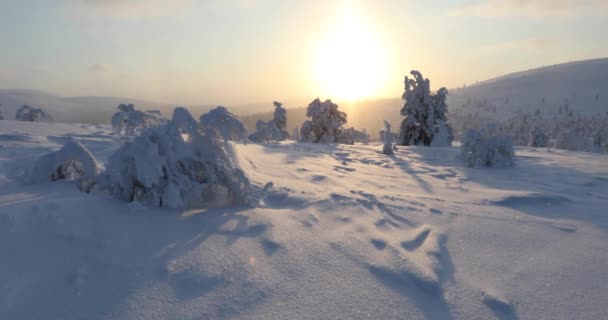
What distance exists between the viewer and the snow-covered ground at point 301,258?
1947 millimetres

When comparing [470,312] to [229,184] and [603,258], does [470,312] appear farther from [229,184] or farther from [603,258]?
[229,184]

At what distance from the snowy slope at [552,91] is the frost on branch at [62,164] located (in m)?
97.0

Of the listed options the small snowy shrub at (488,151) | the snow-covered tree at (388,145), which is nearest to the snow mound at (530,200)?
the small snowy shrub at (488,151)

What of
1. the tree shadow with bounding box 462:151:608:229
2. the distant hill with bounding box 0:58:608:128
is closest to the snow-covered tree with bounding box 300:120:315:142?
the tree shadow with bounding box 462:151:608:229

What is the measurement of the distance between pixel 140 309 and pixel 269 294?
0.72 m

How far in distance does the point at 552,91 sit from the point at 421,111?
10856 centimetres

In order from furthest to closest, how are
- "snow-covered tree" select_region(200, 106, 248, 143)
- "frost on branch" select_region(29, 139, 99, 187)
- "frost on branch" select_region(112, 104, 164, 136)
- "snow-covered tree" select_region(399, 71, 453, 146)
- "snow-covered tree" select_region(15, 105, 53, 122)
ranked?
"snow-covered tree" select_region(399, 71, 453, 146)
"snow-covered tree" select_region(15, 105, 53, 122)
"frost on branch" select_region(112, 104, 164, 136)
"frost on branch" select_region(29, 139, 99, 187)
"snow-covered tree" select_region(200, 106, 248, 143)

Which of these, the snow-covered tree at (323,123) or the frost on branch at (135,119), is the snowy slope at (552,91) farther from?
the frost on branch at (135,119)

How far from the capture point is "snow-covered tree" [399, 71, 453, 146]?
2116 cm

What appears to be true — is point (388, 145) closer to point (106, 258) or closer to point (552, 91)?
point (106, 258)

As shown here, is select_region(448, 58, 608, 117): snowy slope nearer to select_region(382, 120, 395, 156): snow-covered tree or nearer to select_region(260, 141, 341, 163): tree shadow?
select_region(382, 120, 395, 156): snow-covered tree

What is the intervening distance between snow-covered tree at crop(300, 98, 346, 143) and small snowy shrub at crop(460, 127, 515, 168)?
15311 mm

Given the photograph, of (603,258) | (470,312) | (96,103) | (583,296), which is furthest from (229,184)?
(96,103)

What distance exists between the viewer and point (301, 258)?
253cm
